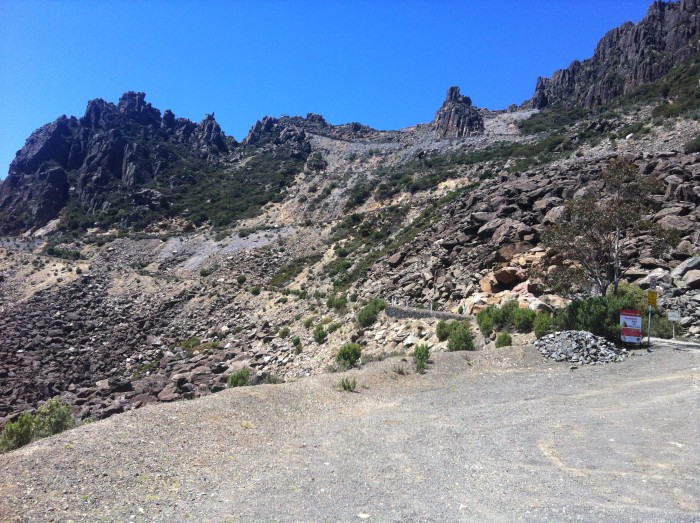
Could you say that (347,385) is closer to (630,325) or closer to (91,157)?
(630,325)

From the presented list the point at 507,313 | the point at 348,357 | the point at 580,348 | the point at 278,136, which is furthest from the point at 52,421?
the point at 278,136

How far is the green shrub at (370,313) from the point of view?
70.6 feet

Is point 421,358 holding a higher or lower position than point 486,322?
lower

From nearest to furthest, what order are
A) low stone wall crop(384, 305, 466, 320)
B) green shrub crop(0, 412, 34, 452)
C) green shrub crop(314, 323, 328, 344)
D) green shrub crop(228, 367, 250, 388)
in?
1. green shrub crop(0, 412, 34, 452)
2. green shrub crop(228, 367, 250, 388)
3. low stone wall crop(384, 305, 466, 320)
4. green shrub crop(314, 323, 328, 344)

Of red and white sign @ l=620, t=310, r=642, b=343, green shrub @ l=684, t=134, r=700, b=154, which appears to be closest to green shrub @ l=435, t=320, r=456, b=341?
red and white sign @ l=620, t=310, r=642, b=343

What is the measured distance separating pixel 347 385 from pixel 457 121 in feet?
268

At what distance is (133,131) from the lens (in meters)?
98.5

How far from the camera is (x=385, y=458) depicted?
759 cm

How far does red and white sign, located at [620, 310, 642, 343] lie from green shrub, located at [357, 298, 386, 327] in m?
10.7

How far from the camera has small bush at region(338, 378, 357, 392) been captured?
1227 cm

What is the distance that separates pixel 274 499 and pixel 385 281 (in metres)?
23.3

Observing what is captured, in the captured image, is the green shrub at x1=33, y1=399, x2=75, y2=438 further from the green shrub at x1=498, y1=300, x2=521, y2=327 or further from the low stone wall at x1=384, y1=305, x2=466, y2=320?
the green shrub at x1=498, y1=300, x2=521, y2=327

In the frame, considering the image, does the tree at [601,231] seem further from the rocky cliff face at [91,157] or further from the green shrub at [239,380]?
the rocky cliff face at [91,157]

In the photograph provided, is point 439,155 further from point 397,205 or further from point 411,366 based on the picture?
point 411,366
